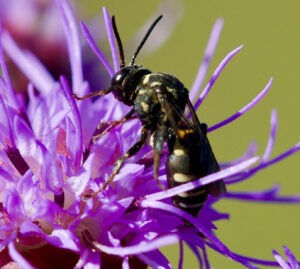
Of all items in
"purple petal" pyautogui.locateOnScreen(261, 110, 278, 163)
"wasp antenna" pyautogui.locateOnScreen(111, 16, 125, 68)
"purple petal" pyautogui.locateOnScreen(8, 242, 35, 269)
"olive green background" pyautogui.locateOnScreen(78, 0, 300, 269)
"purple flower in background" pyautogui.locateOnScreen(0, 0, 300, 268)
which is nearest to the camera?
"purple petal" pyautogui.locateOnScreen(8, 242, 35, 269)

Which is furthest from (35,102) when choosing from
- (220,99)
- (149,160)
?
(220,99)

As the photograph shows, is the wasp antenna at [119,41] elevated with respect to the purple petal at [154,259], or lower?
elevated

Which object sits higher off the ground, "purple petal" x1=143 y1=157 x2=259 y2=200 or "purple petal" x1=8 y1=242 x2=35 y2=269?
"purple petal" x1=143 y1=157 x2=259 y2=200

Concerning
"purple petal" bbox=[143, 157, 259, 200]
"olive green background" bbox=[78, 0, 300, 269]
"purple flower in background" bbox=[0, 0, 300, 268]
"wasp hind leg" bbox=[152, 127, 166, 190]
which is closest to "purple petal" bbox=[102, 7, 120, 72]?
"purple flower in background" bbox=[0, 0, 300, 268]

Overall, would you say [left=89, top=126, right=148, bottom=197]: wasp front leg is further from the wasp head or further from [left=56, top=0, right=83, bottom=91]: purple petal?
[left=56, top=0, right=83, bottom=91]: purple petal

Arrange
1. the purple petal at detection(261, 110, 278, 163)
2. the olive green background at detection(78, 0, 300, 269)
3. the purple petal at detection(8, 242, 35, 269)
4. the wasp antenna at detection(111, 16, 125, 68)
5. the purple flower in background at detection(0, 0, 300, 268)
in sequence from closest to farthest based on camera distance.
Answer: the purple petal at detection(8, 242, 35, 269) < the purple flower in background at detection(0, 0, 300, 268) < the wasp antenna at detection(111, 16, 125, 68) < the purple petal at detection(261, 110, 278, 163) < the olive green background at detection(78, 0, 300, 269)

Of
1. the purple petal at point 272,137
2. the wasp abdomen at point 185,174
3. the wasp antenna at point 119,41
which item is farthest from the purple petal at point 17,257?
the purple petal at point 272,137

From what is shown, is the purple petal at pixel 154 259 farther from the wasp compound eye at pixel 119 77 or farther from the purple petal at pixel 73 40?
the purple petal at pixel 73 40
